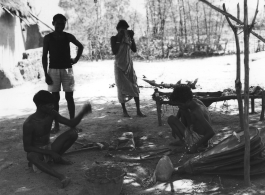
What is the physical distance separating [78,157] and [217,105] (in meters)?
3.52

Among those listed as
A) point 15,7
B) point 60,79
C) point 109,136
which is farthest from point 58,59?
point 15,7

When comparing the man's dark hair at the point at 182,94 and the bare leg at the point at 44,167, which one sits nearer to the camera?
the bare leg at the point at 44,167

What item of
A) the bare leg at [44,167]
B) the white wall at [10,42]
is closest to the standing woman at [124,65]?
the bare leg at [44,167]

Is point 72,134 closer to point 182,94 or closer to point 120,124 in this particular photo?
point 182,94

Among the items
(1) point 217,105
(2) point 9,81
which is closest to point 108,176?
(1) point 217,105

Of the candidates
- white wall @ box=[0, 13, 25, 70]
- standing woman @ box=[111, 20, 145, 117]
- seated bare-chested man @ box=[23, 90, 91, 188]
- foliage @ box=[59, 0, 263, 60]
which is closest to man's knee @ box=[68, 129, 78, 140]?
seated bare-chested man @ box=[23, 90, 91, 188]

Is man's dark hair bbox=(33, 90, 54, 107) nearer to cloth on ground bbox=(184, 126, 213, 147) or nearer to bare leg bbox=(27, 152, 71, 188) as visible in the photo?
bare leg bbox=(27, 152, 71, 188)

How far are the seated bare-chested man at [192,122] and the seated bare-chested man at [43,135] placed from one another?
3.29 ft

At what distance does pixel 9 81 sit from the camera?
9406 mm

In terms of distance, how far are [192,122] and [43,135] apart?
1632 millimetres

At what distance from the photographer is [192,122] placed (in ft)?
12.3

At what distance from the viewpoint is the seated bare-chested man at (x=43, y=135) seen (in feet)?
11.0

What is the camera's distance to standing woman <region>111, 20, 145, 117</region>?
18.8 ft

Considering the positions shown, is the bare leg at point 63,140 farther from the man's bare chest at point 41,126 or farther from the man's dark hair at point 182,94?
the man's dark hair at point 182,94
